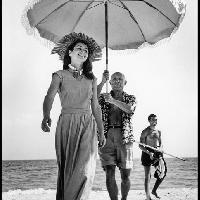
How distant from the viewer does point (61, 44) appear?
4.87 meters

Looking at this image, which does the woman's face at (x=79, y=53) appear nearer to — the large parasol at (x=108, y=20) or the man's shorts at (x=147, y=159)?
the large parasol at (x=108, y=20)

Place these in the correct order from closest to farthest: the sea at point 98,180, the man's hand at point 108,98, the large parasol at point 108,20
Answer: the man's hand at point 108,98, the large parasol at point 108,20, the sea at point 98,180

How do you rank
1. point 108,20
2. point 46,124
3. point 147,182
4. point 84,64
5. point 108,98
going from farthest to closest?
point 147,182
point 108,20
point 108,98
point 84,64
point 46,124

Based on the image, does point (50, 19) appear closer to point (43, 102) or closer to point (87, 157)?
point (43, 102)

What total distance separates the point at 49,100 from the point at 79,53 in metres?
0.63

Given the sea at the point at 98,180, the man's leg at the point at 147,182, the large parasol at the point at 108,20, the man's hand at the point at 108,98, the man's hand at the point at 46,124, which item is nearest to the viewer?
the man's hand at the point at 46,124

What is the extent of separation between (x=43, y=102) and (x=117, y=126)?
1.62 metres

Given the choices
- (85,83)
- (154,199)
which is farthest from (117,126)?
(154,199)

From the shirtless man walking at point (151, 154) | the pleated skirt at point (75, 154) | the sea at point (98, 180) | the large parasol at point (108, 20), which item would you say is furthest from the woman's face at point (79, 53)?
the sea at point (98, 180)

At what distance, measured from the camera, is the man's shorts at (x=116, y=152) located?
18.5 ft

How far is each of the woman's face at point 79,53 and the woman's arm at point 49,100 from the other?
34cm

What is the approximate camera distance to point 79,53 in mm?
4645

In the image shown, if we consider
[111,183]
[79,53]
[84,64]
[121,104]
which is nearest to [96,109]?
[84,64]

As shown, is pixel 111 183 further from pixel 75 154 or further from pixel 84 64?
pixel 84 64
